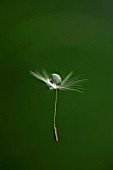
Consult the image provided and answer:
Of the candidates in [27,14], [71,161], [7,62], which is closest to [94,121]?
[71,161]

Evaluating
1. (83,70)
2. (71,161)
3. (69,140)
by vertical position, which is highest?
(83,70)

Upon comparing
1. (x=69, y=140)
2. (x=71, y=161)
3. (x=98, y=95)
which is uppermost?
(x=98, y=95)

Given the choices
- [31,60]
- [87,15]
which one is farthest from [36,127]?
[87,15]

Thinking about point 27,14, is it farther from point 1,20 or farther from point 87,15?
point 87,15

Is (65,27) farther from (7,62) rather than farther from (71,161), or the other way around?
(71,161)

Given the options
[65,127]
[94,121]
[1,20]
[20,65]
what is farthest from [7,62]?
[94,121]

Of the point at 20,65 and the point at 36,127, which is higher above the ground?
the point at 20,65

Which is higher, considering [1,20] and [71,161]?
[1,20]
